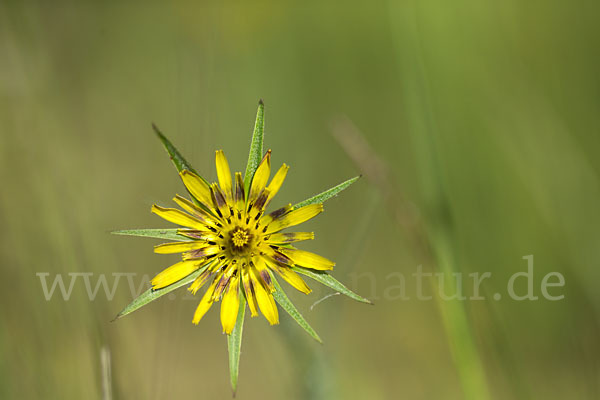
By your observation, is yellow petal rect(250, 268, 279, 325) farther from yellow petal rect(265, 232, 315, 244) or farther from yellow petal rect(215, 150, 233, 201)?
yellow petal rect(215, 150, 233, 201)

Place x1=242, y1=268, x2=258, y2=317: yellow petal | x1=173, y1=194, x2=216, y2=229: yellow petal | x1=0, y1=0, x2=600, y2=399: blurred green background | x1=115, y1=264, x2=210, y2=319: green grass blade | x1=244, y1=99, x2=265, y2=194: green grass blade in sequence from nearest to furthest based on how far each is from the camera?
x1=115, y1=264, x2=210, y2=319: green grass blade
x1=244, y1=99, x2=265, y2=194: green grass blade
x1=242, y1=268, x2=258, y2=317: yellow petal
x1=173, y1=194, x2=216, y2=229: yellow petal
x1=0, y1=0, x2=600, y2=399: blurred green background

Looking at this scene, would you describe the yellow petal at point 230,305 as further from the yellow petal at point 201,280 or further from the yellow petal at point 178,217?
the yellow petal at point 178,217

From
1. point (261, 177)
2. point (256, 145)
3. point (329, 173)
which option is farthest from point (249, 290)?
point (329, 173)

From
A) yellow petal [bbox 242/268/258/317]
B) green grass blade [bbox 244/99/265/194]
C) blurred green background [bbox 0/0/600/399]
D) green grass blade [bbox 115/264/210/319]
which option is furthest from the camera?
blurred green background [bbox 0/0/600/399]

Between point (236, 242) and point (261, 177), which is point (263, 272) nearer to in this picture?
point (236, 242)

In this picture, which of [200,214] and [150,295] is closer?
[150,295]

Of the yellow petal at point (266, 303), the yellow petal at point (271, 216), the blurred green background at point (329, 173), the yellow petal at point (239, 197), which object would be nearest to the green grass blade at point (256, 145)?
the yellow petal at point (239, 197)

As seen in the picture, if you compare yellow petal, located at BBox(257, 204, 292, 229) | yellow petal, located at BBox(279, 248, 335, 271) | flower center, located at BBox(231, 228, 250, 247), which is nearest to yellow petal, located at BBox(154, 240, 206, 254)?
flower center, located at BBox(231, 228, 250, 247)
